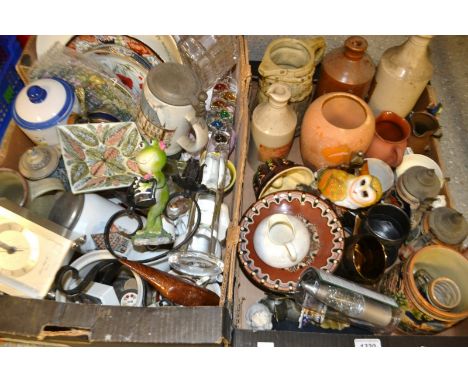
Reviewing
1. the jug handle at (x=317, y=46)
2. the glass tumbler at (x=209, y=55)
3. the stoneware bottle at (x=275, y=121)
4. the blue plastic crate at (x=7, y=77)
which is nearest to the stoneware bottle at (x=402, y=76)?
the jug handle at (x=317, y=46)

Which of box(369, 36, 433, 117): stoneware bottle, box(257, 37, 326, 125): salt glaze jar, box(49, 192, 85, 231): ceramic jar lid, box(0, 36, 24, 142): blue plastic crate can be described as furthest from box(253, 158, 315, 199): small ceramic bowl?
box(0, 36, 24, 142): blue plastic crate

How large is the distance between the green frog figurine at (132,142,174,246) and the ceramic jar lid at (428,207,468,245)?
20.5 inches

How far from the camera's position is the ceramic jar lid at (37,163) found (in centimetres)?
80

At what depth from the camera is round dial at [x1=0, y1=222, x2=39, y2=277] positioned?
66cm

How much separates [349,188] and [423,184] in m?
0.16

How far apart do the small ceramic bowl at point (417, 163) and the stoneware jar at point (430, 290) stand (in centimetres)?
22

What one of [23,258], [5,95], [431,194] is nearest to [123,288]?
[23,258]

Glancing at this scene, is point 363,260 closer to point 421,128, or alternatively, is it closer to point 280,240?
point 280,240

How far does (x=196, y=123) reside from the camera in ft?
2.54

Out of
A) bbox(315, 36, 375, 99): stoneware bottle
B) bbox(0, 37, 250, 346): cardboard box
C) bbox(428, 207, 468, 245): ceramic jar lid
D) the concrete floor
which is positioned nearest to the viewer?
bbox(0, 37, 250, 346): cardboard box

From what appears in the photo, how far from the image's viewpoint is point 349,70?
2.97 feet

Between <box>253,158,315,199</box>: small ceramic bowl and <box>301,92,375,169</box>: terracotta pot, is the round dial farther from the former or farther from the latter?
<box>301,92,375,169</box>: terracotta pot

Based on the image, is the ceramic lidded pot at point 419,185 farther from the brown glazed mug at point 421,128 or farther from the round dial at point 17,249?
the round dial at point 17,249

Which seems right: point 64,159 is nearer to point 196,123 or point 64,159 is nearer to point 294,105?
point 196,123
